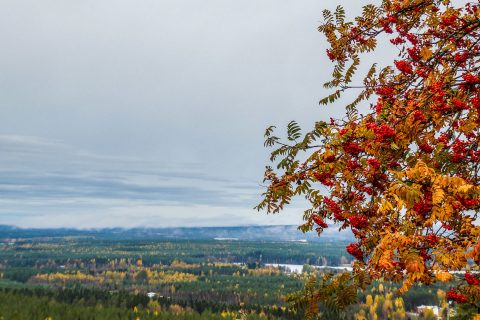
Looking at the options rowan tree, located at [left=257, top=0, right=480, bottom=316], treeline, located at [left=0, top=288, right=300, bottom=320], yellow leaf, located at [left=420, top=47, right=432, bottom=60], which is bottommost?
treeline, located at [left=0, top=288, right=300, bottom=320]

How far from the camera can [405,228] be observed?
294 inches

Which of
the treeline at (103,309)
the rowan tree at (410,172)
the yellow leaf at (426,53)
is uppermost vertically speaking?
the yellow leaf at (426,53)

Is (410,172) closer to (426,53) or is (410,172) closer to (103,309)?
(426,53)

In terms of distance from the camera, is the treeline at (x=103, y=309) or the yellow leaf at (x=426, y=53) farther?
the treeline at (x=103, y=309)

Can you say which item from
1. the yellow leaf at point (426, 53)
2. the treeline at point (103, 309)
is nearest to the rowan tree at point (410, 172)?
the yellow leaf at point (426, 53)

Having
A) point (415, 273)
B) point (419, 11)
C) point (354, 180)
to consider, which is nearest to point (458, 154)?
point (354, 180)

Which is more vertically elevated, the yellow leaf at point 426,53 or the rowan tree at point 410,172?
the yellow leaf at point 426,53

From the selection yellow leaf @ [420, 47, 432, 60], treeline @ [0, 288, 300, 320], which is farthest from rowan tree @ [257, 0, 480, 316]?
treeline @ [0, 288, 300, 320]

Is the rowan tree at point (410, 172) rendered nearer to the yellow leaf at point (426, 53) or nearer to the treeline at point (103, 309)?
the yellow leaf at point (426, 53)

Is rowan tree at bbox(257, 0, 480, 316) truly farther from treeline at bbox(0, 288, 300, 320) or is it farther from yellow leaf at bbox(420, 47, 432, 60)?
treeline at bbox(0, 288, 300, 320)

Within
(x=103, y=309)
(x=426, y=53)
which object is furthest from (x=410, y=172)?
(x=103, y=309)

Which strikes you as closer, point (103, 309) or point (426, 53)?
point (426, 53)

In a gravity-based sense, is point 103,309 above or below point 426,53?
below

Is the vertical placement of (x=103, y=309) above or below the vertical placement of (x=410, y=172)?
below
